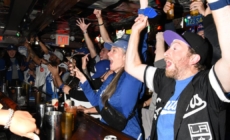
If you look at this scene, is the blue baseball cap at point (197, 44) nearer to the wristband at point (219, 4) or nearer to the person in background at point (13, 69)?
the wristband at point (219, 4)

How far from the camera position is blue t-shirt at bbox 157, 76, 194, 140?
5.08ft

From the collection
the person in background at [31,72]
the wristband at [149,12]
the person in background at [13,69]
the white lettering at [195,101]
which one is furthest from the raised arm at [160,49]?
the person in background at [13,69]

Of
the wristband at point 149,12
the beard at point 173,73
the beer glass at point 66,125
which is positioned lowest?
the beer glass at point 66,125

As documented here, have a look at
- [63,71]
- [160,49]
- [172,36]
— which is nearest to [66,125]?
[172,36]

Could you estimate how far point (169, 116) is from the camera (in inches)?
61.6

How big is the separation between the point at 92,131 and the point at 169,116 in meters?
0.64

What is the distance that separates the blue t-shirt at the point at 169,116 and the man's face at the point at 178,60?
0.26ft

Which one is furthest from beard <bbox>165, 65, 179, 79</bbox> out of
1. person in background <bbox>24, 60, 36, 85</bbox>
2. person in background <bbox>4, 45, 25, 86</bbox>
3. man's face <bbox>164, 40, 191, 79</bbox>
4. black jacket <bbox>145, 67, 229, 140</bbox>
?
person in background <bbox>4, 45, 25, 86</bbox>

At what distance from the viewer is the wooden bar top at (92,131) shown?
63.9 inches

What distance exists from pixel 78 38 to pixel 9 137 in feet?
26.0

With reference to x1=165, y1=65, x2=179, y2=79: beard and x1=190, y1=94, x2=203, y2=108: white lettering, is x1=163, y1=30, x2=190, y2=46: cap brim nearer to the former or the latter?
x1=165, y1=65, x2=179, y2=79: beard

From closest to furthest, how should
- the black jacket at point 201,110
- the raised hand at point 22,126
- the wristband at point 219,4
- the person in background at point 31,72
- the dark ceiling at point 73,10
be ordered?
the raised hand at point 22,126 → the wristband at point 219,4 → the black jacket at point 201,110 → the dark ceiling at point 73,10 → the person in background at point 31,72

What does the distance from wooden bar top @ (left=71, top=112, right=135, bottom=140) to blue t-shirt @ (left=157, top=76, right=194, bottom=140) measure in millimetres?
233

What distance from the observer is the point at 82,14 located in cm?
496
